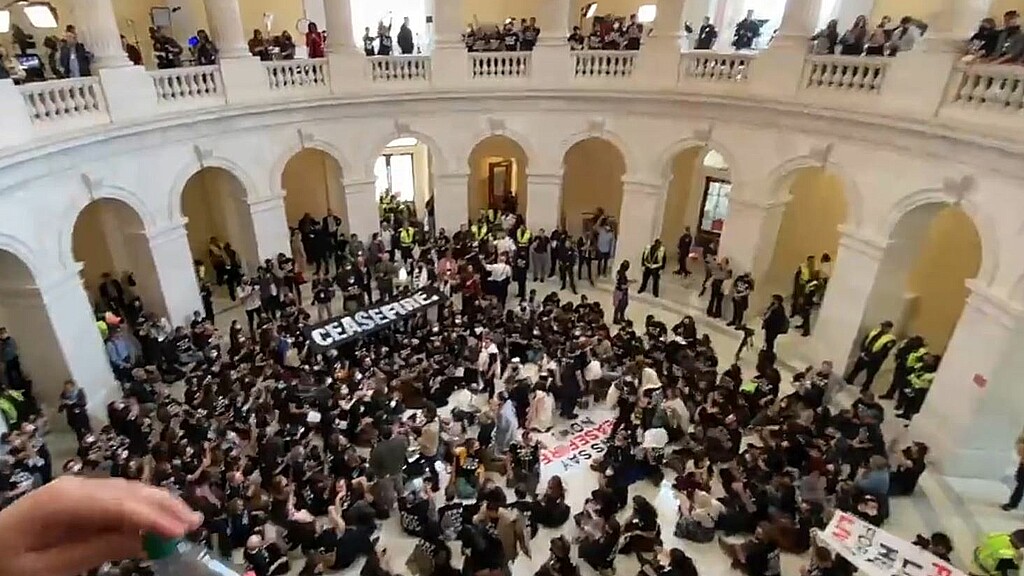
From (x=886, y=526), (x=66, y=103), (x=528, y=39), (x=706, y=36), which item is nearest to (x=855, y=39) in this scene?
(x=706, y=36)

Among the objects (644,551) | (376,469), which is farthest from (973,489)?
(376,469)

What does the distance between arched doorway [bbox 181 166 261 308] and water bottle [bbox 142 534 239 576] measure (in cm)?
1519

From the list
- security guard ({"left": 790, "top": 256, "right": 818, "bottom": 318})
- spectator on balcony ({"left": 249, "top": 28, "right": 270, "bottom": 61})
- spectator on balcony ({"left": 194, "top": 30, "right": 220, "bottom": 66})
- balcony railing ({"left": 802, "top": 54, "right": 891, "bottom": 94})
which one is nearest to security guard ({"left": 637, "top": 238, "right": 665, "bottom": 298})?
security guard ({"left": 790, "top": 256, "right": 818, "bottom": 318})

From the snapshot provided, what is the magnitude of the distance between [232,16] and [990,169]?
1443cm

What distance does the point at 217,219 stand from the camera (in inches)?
726

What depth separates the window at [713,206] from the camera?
63.9ft

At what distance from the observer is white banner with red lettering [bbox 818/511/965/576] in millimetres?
7652

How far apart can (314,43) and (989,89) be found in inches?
539

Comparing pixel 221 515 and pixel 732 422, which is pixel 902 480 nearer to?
pixel 732 422

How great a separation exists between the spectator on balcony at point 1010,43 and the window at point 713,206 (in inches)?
349

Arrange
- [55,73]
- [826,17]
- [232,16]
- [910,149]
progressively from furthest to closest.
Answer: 1. [826,17]
2. [232,16]
3. [55,73]
4. [910,149]

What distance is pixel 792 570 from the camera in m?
9.28

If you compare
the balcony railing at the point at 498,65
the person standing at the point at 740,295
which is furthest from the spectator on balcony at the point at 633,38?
the person standing at the point at 740,295

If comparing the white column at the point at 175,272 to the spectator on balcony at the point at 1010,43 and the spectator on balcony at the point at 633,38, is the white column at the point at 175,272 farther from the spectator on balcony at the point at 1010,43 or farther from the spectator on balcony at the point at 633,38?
the spectator on balcony at the point at 1010,43
